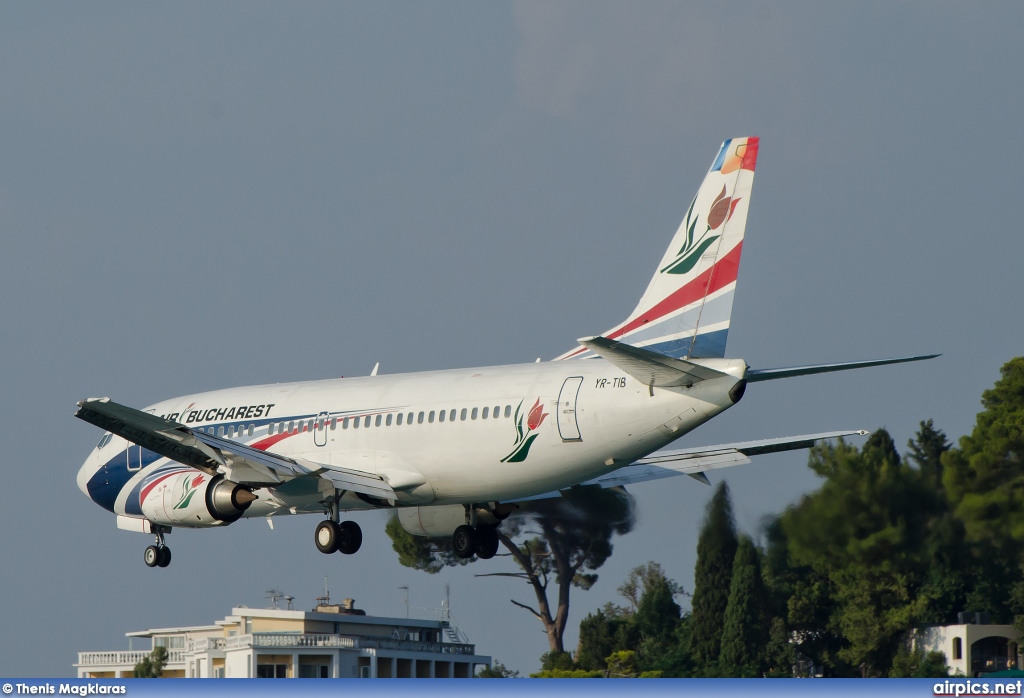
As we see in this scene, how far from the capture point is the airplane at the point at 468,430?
114ft

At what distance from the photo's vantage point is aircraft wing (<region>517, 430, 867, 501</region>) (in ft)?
133

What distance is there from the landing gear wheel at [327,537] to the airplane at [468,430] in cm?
4

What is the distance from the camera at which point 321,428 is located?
1607 inches

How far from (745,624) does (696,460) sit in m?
28.0

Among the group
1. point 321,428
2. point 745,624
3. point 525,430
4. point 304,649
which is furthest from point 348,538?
point 745,624

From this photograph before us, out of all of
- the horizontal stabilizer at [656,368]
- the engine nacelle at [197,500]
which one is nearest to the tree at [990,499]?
the horizontal stabilizer at [656,368]

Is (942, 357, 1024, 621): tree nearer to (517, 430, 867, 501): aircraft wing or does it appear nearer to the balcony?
(517, 430, 867, 501): aircraft wing

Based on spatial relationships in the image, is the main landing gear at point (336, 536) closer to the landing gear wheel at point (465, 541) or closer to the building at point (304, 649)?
the landing gear wheel at point (465, 541)

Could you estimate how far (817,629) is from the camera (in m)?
67.6

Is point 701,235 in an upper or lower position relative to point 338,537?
upper

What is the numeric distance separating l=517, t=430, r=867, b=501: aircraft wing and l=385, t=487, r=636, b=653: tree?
341 inches

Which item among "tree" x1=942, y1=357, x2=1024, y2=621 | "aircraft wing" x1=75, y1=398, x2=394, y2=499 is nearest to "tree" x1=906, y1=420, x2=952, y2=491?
"tree" x1=942, y1=357, x2=1024, y2=621

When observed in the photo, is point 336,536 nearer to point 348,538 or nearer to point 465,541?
point 348,538

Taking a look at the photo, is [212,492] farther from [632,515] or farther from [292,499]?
[632,515]
